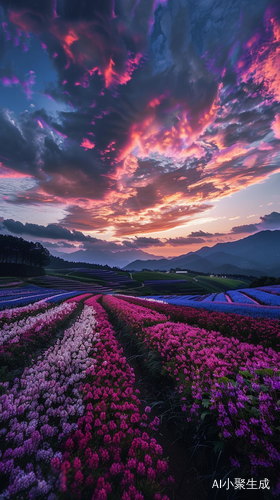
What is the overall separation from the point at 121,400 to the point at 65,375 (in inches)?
61.4

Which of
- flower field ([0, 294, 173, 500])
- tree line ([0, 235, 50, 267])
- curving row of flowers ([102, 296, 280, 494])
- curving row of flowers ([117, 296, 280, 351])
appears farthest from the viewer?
tree line ([0, 235, 50, 267])

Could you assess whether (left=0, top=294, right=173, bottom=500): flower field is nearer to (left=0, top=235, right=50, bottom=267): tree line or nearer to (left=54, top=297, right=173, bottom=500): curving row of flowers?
(left=54, top=297, right=173, bottom=500): curving row of flowers

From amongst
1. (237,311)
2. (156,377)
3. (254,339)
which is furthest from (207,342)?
(237,311)

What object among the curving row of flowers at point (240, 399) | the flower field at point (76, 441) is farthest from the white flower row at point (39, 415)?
→ the curving row of flowers at point (240, 399)

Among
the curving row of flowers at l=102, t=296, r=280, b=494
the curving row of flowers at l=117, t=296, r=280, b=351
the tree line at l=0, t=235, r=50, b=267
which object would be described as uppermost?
the tree line at l=0, t=235, r=50, b=267

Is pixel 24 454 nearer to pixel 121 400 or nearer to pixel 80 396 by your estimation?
pixel 80 396

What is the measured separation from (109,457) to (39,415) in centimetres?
155

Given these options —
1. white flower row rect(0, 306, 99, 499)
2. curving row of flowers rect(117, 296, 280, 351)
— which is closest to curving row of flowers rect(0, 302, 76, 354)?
white flower row rect(0, 306, 99, 499)

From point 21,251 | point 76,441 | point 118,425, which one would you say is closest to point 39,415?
point 76,441

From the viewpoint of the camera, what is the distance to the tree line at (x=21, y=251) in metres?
54.7

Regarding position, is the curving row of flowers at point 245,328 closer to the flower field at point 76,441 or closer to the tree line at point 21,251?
the flower field at point 76,441

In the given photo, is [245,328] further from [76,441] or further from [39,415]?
[39,415]

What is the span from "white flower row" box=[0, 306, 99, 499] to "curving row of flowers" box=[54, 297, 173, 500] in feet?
0.69

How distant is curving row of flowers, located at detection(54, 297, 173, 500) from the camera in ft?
6.46
